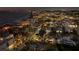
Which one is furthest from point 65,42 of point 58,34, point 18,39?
point 18,39

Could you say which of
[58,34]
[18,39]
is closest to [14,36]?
[18,39]

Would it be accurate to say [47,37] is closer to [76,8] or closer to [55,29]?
[55,29]

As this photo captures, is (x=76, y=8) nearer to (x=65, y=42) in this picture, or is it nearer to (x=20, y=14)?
(x=65, y=42)

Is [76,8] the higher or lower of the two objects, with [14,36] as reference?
higher

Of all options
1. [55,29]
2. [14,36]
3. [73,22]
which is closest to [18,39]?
[14,36]

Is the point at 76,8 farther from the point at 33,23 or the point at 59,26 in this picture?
the point at 33,23
